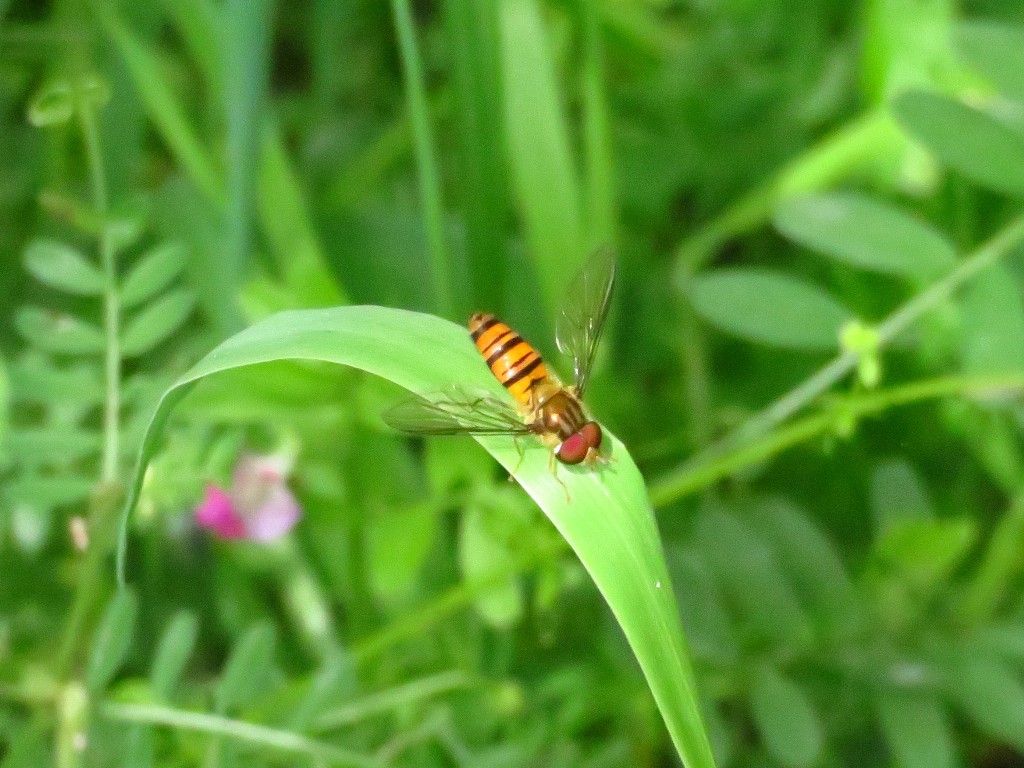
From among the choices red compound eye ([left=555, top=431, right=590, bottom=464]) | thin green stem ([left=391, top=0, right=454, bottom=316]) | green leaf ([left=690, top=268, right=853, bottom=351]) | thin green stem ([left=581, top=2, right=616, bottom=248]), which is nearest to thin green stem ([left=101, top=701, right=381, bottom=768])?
red compound eye ([left=555, top=431, right=590, bottom=464])

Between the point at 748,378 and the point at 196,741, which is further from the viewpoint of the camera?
the point at 748,378

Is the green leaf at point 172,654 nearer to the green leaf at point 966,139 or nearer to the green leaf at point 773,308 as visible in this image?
the green leaf at point 773,308

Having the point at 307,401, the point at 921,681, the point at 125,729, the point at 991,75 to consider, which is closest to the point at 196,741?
the point at 125,729

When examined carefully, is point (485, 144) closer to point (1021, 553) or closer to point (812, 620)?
point (812, 620)

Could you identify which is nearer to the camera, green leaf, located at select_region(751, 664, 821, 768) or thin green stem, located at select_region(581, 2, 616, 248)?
green leaf, located at select_region(751, 664, 821, 768)

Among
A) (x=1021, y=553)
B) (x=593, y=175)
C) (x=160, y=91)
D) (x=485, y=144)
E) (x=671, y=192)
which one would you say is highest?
(x=160, y=91)

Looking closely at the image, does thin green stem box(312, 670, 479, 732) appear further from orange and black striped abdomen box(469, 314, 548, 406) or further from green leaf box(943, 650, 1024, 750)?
green leaf box(943, 650, 1024, 750)

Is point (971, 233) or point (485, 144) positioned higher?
point (485, 144)

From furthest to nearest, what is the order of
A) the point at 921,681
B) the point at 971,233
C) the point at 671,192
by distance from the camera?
1. the point at 671,192
2. the point at 971,233
3. the point at 921,681
